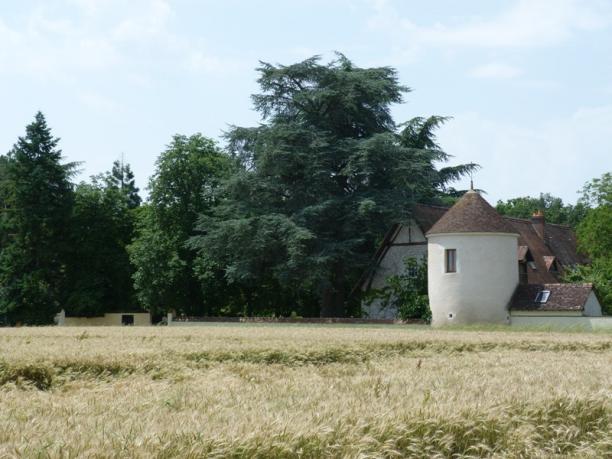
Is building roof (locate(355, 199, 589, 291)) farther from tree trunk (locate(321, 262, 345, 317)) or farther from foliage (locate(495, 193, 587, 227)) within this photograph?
foliage (locate(495, 193, 587, 227))

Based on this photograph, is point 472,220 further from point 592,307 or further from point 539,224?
point 539,224

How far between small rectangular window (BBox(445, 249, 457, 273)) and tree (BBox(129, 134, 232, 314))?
1825 centimetres

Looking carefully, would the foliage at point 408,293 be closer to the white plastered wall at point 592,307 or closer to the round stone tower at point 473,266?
the round stone tower at point 473,266

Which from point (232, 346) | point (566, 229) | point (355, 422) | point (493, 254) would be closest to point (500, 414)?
point (355, 422)

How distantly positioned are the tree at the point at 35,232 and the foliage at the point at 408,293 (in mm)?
22713

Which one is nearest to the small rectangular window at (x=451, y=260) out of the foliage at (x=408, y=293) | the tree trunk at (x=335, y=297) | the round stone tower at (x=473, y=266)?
the round stone tower at (x=473, y=266)

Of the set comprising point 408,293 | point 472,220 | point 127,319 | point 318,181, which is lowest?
point 127,319

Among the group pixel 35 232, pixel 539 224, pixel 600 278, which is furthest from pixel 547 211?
pixel 35 232

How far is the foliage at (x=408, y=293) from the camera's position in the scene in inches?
1922

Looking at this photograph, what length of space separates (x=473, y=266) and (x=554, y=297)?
4.41 metres

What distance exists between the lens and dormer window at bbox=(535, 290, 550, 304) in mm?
44438

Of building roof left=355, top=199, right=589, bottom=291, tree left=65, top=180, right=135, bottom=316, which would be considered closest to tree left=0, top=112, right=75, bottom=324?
tree left=65, top=180, right=135, bottom=316

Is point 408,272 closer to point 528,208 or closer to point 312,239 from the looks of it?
point 312,239

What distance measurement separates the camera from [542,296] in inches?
1758
